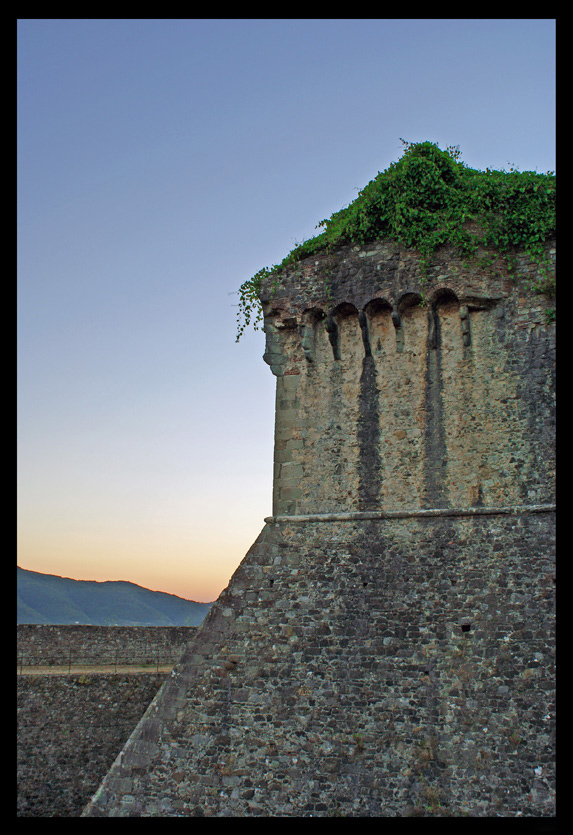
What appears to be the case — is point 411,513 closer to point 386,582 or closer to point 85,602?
point 386,582

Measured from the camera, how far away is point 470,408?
1095 centimetres

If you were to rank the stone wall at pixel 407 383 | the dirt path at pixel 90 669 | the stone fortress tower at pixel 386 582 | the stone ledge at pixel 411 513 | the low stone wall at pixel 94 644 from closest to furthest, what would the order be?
the stone fortress tower at pixel 386 582 → the stone ledge at pixel 411 513 → the stone wall at pixel 407 383 → the dirt path at pixel 90 669 → the low stone wall at pixel 94 644

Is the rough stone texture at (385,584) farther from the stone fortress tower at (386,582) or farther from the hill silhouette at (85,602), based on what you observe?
the hill silhouette at (85,602)

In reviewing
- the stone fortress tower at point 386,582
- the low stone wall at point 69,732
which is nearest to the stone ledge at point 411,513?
the stone fortress tower at point 386,582

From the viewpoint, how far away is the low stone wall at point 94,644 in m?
18.1

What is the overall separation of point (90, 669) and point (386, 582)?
10828 mm

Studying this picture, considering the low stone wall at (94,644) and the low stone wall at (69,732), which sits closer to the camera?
the low stone wall at (69,732)

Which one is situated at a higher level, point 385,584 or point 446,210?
point 446,210

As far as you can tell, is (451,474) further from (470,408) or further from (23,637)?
(23,637)

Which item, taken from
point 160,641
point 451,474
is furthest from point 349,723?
point 160,641

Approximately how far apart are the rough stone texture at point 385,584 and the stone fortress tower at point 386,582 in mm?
28

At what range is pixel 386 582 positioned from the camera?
10.3 metres

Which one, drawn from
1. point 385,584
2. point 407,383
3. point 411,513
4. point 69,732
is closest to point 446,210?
point 407,383

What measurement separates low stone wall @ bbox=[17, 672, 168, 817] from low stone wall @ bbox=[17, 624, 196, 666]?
1.59 metres
